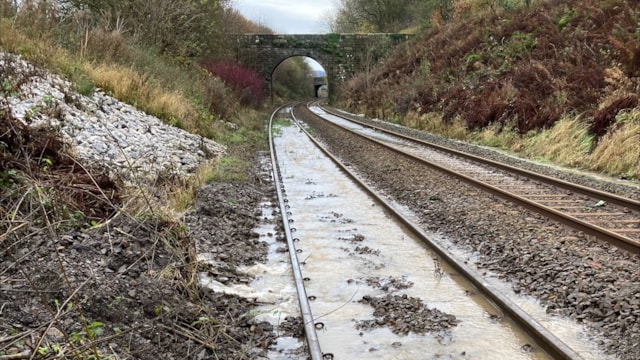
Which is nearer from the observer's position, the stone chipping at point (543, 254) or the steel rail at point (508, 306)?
the steel rail at point (508, 306)

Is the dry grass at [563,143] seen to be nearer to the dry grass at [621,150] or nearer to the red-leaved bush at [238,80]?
the dry grass at [621,150]

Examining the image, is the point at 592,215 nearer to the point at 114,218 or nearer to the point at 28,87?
the point at 114,218

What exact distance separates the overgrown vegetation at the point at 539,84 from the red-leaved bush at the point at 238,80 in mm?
7512

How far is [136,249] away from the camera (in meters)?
4.82

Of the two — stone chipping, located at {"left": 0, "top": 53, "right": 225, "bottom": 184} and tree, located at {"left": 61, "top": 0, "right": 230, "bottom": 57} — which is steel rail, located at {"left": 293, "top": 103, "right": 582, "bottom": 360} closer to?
stone chipping, located at {"left": 0, "top": 53, "right": 225, "bottom": 184}

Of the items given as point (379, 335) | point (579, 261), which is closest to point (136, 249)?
point (379, 335)

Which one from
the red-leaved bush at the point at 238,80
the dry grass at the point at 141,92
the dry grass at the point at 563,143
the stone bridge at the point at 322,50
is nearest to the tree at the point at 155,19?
the red-leaved bush at the point at 238,80

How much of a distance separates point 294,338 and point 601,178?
8.70 metres

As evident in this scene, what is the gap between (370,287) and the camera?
516 cm

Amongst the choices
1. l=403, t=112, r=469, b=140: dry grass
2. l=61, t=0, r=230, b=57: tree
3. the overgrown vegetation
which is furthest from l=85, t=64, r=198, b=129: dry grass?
the overgrown vegetation

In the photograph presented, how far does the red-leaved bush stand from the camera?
26.1m

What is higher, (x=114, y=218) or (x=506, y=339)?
(x=114, y=218)

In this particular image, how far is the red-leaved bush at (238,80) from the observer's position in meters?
26.1

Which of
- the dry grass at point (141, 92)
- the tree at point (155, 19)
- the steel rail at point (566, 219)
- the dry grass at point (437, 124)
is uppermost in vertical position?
the tree at point (155, 19)
